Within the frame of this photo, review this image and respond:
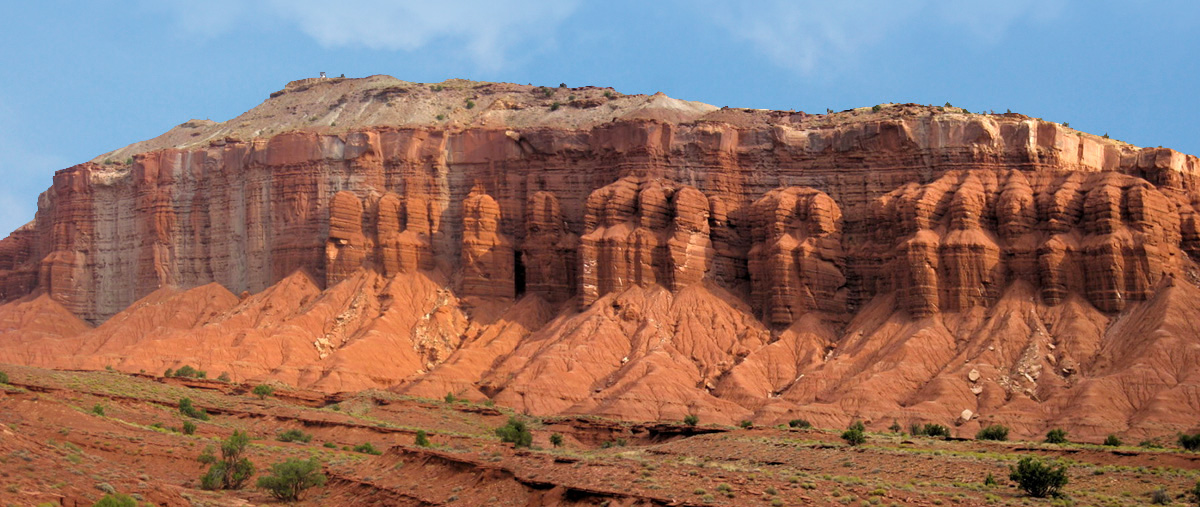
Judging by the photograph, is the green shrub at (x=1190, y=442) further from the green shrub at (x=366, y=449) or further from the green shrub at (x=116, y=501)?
the green shrub at (x=116, y=501)

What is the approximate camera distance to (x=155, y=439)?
57.8 metres

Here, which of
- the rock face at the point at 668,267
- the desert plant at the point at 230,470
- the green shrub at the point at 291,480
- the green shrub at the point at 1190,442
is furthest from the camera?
the rock face at the point at 668,267

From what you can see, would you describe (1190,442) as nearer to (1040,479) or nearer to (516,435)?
(1040,479)

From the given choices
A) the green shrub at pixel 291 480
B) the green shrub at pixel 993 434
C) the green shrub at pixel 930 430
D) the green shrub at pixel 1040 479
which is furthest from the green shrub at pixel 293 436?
the green shrub at pixel 1040 479

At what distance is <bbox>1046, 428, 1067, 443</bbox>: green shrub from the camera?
64.1 meters

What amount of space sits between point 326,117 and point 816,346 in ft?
154

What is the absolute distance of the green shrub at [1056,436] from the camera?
6412 cm

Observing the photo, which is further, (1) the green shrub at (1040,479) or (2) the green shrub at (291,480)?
(2) the green shrub at (291,480)

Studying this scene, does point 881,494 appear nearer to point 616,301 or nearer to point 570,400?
point 570,400

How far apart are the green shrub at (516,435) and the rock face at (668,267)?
9.70 metres

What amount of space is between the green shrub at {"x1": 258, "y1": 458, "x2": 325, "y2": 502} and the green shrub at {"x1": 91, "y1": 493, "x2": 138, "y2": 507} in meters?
10.3

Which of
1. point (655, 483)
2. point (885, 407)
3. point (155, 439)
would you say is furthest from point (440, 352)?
point (655, 483)

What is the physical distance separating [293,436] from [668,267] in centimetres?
3228

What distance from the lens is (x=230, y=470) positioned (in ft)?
169
